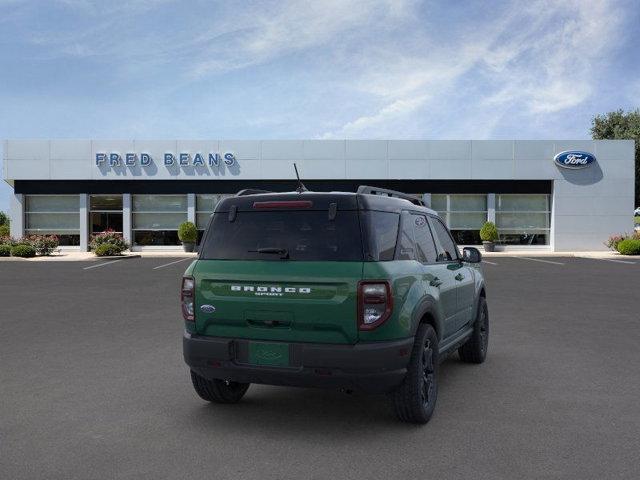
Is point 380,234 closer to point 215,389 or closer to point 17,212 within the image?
point 215,389

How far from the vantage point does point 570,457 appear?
390cm

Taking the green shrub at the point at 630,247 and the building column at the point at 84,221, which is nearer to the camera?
the green shrub at the point at 630,247

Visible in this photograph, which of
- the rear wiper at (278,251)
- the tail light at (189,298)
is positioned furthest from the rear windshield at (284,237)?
the tail light at (189,298)

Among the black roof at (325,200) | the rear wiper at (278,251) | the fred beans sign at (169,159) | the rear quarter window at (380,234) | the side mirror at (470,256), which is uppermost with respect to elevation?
the fred beans sign at (169,159)

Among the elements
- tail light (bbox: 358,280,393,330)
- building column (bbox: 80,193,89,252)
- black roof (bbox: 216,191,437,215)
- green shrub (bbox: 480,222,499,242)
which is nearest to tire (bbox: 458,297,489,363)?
black roof (bbox: 216,191,437,215)

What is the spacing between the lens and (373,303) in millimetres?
4094

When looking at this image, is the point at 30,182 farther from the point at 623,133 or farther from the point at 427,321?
the point at 623,133

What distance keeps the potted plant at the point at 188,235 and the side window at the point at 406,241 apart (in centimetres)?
2803

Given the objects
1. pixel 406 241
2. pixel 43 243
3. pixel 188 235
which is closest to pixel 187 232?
pixel 188 235

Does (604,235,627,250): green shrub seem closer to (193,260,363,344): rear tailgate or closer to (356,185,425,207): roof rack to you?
(356,185,425,207): roof rack

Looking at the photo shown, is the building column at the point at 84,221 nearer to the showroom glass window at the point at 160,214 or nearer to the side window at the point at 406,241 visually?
the showroom glass window at the point at 160,214

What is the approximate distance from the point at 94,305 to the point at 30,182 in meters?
25.2

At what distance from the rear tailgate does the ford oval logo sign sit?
3165 centimetres

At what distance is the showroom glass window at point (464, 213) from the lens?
3347 centimetres
